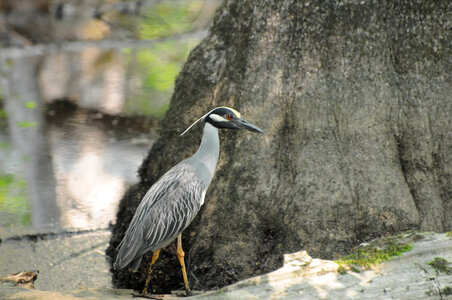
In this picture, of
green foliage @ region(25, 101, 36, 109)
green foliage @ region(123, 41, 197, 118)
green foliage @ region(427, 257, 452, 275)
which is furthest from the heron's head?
green foliage @ region(25, 101, 36, 109)

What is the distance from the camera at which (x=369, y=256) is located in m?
4.68

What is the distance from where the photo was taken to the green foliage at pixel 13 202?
7422mm

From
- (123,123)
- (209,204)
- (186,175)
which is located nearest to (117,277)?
(209,204)

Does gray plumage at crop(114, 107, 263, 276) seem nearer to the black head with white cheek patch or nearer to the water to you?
the black head with white cheek patch

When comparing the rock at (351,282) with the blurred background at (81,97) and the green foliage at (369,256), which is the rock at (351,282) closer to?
the green foliage at (369,256)

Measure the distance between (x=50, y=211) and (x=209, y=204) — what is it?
2.64 metres

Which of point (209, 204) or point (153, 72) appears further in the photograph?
point (153, 72)

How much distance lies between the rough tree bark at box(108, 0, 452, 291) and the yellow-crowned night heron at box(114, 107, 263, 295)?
45 centimetres

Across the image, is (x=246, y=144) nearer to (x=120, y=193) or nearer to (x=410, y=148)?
(x=410, y=148)

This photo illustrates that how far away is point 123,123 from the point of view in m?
10.8

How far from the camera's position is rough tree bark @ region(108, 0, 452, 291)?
5.33 meters

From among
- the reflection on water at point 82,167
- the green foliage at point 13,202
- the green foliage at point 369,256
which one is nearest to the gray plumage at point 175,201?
the green foliage at point 369,256

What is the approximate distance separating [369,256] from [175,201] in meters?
1.45

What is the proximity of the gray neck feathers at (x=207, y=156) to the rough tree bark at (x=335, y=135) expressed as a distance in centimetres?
40
